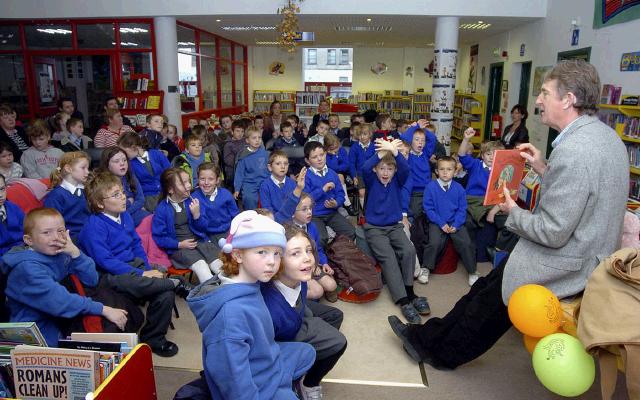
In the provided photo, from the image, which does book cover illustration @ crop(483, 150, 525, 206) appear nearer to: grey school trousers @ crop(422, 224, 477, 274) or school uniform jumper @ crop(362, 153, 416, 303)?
school uniform jumper @ crop(362, 153, 416, 303)

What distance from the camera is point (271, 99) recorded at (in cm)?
1558

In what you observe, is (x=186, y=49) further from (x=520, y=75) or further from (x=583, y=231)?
(x=583, y=231)

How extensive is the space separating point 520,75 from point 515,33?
901 millimetres

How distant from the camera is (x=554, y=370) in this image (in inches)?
78.4

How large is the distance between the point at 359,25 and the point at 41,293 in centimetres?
921

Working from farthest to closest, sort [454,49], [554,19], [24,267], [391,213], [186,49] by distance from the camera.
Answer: [186,49] → [454,49] → [554,19] → [391,213] → [24,267]

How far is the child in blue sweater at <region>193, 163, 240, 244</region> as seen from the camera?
394cm

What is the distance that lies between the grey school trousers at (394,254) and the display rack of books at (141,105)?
635cm

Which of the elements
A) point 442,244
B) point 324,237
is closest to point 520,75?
point 442,244

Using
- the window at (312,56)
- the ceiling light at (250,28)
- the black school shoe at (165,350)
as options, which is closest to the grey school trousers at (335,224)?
the black school shoe at (165,350)

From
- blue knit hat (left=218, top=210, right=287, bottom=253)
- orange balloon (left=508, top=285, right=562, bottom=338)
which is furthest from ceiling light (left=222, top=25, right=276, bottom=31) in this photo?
orange balloon (left=508, top=285, right=562, bottom=338)

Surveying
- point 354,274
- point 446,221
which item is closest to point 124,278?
point 354,274

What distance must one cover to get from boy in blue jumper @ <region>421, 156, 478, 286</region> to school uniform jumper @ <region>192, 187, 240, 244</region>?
1873mm

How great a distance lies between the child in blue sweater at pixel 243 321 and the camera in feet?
5.61
